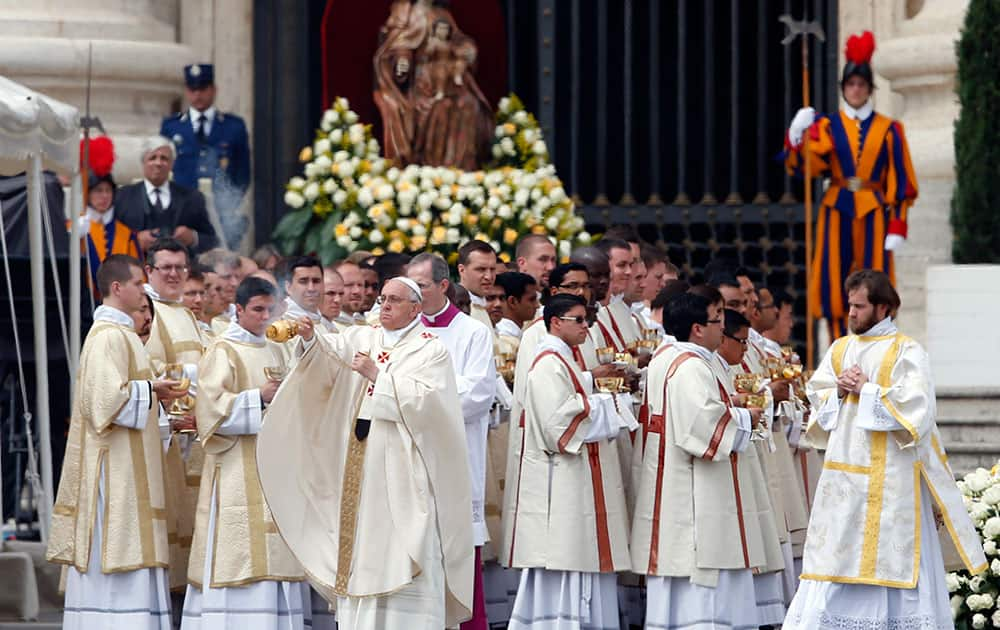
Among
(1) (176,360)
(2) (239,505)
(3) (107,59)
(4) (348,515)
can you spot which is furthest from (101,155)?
(4) (348,515)

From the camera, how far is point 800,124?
48.5ft

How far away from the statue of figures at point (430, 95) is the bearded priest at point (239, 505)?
226 inches

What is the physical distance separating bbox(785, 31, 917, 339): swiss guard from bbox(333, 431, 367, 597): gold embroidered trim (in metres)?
5.37

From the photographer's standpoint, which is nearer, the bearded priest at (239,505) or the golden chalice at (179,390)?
the bearded priest at (239,505)

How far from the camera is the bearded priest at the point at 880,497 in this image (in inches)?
415

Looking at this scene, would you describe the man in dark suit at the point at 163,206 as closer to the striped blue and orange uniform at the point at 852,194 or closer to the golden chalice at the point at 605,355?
the striped blue and orange uniform at the point at 852,194

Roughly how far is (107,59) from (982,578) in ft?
27.1

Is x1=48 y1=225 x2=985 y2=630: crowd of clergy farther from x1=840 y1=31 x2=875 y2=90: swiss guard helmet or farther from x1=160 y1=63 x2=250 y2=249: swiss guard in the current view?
x1=160 y1=63 x2=250 y2=249: swiss guard

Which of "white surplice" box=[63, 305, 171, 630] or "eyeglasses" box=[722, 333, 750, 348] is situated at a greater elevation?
"eyeglasses" box=[722, 333, 750, 348]

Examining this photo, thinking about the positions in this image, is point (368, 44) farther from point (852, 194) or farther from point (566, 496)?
point (566, 496)

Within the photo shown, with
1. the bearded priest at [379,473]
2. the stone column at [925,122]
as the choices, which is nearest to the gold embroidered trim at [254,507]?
the bearded priest at [379,473]

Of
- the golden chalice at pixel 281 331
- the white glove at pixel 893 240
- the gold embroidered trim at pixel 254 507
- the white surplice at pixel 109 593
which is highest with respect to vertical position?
the white glove at pixel 893 240

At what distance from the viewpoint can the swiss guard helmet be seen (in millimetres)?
14812

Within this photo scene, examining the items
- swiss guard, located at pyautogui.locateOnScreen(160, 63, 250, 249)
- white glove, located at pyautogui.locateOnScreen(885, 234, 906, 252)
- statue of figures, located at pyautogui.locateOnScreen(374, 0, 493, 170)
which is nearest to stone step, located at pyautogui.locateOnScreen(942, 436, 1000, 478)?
white glove, located at pyautogui.locateOnScreen(885, 234, 906, 252)
